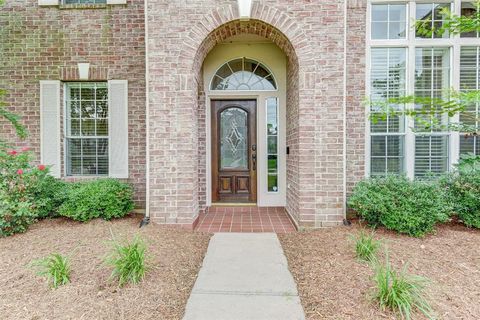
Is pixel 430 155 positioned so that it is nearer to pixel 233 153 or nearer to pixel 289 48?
pixel 289 48

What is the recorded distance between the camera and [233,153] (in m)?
5.93

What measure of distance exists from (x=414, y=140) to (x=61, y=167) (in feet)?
20.5

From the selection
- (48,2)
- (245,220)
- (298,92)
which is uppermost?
(48,2)

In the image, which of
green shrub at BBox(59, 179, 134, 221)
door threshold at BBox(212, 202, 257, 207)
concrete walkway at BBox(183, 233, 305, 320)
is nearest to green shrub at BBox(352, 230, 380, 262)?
concrete walkway at BBox(183, 233, 305, 320)

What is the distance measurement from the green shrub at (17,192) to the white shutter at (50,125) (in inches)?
32.6

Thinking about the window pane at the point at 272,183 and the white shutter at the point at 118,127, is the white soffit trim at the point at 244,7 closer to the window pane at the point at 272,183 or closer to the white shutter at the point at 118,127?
the white shutter at the point at 118,127

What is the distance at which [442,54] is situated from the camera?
464 cm

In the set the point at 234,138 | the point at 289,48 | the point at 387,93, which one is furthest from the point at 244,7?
the point at 387,93

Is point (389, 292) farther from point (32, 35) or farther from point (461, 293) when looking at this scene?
point (32, 35)

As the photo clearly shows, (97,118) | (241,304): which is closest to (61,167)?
(97,118)

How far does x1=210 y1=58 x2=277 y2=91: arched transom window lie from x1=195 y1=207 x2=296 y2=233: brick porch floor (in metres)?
2.44

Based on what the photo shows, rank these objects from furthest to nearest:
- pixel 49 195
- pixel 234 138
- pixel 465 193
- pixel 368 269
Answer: pixel 234 138
pixel 49 195
pixel 465 193
pixel 368 269

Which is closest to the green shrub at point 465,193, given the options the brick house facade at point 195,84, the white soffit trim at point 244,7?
the brick house facade at point 195,84

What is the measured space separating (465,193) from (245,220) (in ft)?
10.7
